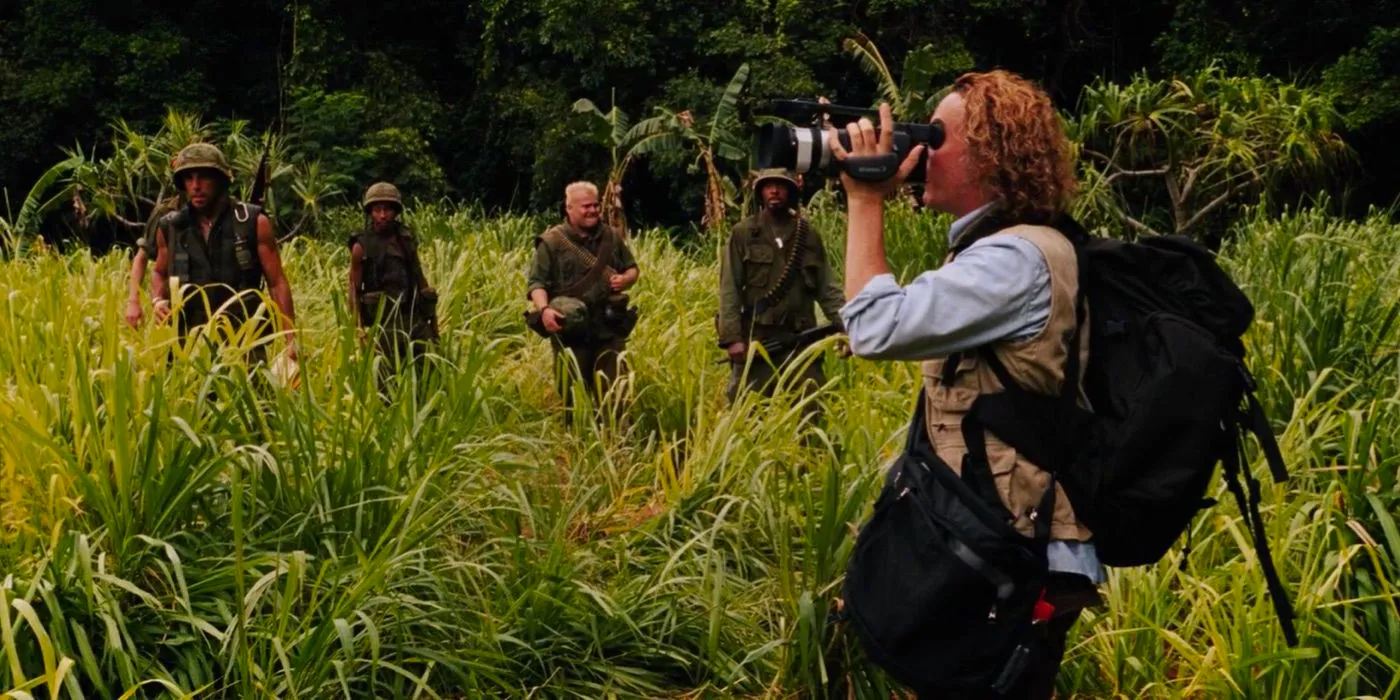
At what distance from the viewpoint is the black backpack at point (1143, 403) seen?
102 inches

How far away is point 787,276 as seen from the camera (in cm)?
760

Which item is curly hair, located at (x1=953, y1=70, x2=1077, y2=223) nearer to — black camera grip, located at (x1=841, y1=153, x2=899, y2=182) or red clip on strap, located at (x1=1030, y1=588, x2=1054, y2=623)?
black camera grip, located at (x1=841, y1=153, x2=899, y2=182)

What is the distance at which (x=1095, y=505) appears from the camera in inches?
105

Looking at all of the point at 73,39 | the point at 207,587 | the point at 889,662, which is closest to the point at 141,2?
the point at 73,39

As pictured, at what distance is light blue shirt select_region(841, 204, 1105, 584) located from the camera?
258 centimetres

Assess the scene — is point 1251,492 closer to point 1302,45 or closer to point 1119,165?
point 1119,165

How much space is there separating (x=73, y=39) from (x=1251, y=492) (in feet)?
81.6

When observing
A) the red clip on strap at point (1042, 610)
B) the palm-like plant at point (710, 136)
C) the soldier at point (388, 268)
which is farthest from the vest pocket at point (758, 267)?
the palm-like plant at point (710, 136)

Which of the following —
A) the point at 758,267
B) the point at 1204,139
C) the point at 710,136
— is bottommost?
the point at 710,136

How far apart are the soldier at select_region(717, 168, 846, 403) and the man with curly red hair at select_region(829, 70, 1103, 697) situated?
4735 mm

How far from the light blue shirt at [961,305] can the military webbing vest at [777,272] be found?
4.93m

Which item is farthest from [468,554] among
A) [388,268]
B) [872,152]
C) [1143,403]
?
[388,268]

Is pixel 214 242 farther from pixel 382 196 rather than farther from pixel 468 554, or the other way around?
pixel 468 554

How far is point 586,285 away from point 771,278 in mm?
1094
